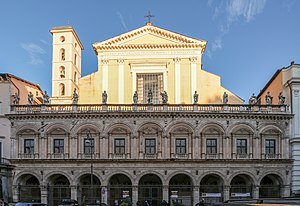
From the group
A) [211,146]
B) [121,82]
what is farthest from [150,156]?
[121,82]

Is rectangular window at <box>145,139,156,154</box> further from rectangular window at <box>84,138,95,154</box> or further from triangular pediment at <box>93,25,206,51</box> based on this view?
triangular pediment at <box>93,25,206,51</box>

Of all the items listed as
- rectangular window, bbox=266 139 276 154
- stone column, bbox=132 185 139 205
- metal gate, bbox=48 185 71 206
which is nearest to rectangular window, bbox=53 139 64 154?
metal gate, bbox=48 185 71 206

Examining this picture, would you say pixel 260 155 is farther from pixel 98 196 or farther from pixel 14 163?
pixel 14 163

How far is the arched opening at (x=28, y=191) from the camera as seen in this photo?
151 feet

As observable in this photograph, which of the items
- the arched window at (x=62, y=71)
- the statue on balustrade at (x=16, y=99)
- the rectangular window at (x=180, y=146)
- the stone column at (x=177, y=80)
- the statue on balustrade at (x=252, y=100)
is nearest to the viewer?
the rectangular window at (x=180, y=146)

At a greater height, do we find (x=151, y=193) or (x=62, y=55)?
(x=62, y=55)

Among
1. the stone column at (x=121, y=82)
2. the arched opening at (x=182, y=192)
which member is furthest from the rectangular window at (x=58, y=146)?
the arched opening at (x=182, y=192)

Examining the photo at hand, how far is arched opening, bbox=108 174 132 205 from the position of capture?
45.6 meters

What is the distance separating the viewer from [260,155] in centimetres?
4600

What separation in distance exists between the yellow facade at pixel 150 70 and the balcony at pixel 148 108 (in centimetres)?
675

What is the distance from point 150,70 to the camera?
177 ft

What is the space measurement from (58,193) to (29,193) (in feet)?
10.2

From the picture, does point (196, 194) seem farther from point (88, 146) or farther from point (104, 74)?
point (104, 74)

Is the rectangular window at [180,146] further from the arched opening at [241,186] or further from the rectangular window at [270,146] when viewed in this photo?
the rectangular window at [270,146]
